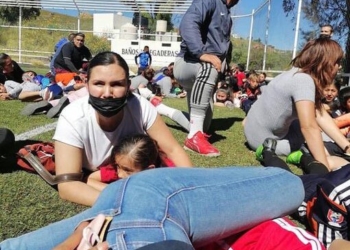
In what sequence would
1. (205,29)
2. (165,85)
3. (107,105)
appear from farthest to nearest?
(165,85) → (205,29) → (107,105)

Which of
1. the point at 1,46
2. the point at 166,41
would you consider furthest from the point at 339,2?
the point at 1,46

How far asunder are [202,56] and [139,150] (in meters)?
1.84

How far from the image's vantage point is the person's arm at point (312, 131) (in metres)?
3.32

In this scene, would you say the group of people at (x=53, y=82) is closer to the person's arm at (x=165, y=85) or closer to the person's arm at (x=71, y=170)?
the person's arm at (x=165, y=85)

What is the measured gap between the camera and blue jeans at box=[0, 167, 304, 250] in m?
1.42

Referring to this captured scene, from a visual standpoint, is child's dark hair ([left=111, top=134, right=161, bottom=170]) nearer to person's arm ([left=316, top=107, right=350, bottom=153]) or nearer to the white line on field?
person's arm ([left=316, top=107, right=350, bottom=153])

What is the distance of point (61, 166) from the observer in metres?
2.44

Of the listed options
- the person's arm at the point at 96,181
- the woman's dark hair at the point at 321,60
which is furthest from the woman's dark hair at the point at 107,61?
the woman's dark hair at the point at 321,60

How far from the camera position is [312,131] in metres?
3.33

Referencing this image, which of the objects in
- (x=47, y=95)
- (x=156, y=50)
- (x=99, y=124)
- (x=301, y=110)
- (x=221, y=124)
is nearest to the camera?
(x=99, y=124)

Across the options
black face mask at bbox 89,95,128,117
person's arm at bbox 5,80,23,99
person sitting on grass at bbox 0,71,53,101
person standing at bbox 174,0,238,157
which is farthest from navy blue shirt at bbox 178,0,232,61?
person's arm at bbox 5,80,23,99

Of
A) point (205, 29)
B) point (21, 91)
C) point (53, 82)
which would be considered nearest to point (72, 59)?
point (53, 82)

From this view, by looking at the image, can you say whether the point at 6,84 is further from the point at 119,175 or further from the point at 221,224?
the point at 221,224

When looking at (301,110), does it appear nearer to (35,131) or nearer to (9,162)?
(9,162)
